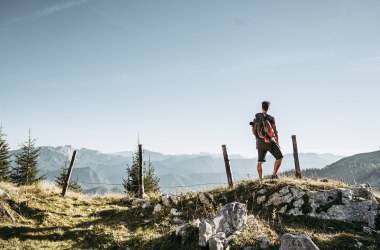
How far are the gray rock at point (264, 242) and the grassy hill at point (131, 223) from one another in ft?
0.48

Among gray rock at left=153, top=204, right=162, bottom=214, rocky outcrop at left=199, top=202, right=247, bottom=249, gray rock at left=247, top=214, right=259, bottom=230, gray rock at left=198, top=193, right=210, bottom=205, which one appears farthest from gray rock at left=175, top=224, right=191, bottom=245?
gray rock at left=153, top=204, right=162, bottom=214

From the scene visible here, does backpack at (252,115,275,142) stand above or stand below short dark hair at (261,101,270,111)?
below

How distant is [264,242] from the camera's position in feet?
25.0

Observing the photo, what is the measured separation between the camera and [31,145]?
37.6 m

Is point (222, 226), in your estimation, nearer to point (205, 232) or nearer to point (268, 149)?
point (205, 232)

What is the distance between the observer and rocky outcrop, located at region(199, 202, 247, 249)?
25.5 feet

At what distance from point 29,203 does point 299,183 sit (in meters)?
11.4

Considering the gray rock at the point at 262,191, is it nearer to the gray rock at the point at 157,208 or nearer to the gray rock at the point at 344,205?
the gray rock at the point at 344,205

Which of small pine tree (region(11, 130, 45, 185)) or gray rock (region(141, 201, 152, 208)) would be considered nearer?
gray rock (region(141, 201, 152, 208))

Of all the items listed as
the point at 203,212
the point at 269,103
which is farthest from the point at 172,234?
the point at 269,103

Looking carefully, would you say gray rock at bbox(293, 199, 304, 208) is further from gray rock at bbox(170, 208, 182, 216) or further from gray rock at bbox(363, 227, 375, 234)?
gray rock at bbox(170, 208, 182, 216)

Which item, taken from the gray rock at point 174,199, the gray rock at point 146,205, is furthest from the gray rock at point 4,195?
the gray rock at point 174,199

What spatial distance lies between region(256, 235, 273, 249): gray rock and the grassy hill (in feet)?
0.48

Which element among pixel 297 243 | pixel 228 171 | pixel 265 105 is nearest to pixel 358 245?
pixel 297 243
